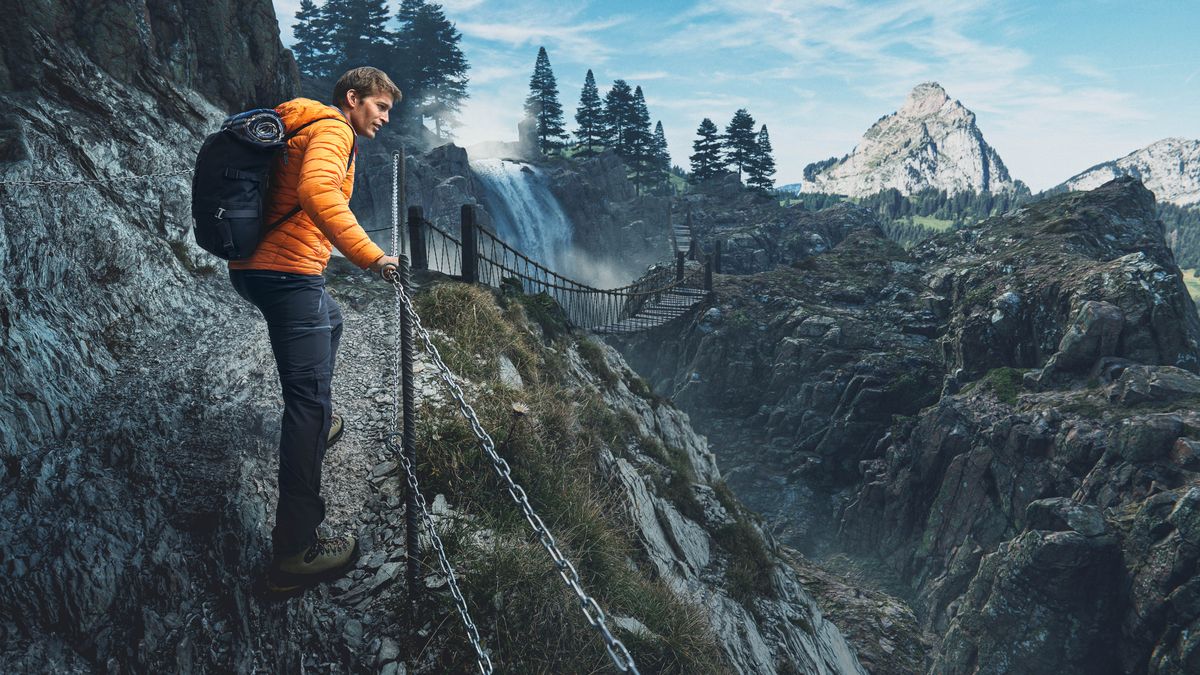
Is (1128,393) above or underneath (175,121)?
underneath

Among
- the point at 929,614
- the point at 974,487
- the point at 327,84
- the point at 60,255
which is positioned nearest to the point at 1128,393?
the point at 974,487

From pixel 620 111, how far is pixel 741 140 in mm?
12963

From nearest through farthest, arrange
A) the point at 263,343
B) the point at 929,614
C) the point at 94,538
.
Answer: the point at 94,538 → the point at 263,343 → the point at 929,614

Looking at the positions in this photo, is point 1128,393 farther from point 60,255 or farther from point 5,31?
point 5,31

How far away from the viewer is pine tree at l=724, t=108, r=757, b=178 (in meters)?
56.9

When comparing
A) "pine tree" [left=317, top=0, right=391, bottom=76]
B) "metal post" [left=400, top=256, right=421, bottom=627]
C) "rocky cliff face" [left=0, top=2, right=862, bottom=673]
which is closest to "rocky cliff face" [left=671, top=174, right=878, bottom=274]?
"pine tree" [left=317, top=0, right=391, bottom=76]

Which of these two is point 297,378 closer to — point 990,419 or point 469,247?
point 469,247

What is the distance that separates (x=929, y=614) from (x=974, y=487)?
15.9 feet

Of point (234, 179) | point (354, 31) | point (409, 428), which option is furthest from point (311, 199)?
point (354, 31)

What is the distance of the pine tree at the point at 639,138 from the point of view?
5875cm

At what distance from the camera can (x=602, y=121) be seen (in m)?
59.7

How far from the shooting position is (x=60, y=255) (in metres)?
4.89

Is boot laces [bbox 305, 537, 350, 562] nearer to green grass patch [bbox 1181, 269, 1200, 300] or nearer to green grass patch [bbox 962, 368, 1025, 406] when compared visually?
green grass patch [bbox 962, 368, 1025, 406]

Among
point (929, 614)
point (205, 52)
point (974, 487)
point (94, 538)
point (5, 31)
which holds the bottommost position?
point (929, 614)
